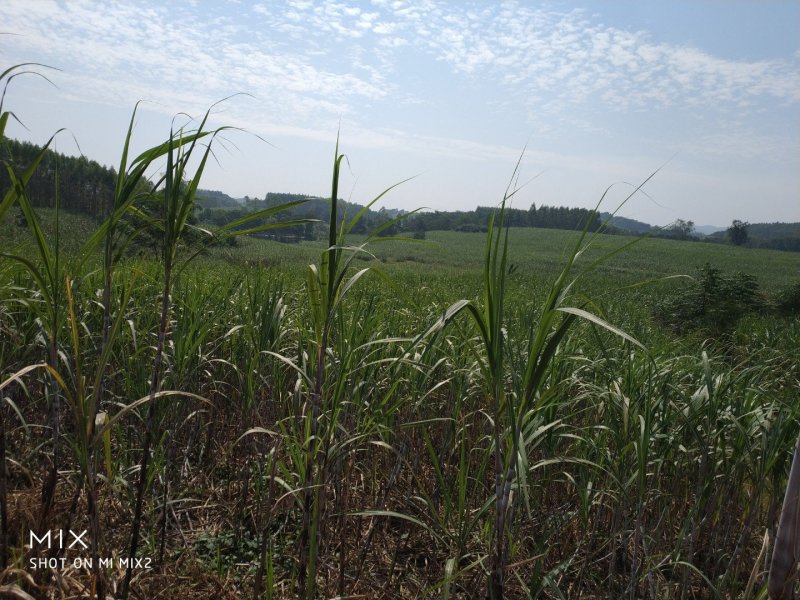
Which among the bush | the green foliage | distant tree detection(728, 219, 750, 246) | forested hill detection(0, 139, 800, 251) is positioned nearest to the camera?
forested hill detection(0, 139, 800, 251)

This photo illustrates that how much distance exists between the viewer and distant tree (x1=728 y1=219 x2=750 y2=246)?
259 ft

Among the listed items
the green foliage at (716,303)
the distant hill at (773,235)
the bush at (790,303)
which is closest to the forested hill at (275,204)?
the distant hill at (773,235)

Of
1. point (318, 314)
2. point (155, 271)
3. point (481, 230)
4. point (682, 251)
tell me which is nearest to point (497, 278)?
point (318, 314)

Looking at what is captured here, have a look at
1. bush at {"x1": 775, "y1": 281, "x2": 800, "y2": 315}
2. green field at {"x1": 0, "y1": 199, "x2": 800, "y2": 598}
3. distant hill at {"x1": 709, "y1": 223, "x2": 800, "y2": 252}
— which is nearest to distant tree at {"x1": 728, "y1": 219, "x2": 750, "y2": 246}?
distant hill at {"x1": 709, "y1": 223, "x2": 800, "y2": 252}

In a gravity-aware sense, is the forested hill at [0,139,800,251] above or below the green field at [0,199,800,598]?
above

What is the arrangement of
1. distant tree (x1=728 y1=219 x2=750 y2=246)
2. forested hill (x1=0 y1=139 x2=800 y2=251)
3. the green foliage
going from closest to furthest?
forested hill (x1=0 y1=139 x2=800 y2=251) → the green foliage → distant tree (x1=728 y1=219 x2=750 y2=246)

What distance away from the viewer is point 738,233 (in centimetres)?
8075

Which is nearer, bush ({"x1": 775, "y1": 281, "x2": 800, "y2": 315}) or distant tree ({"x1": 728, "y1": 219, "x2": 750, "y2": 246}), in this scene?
bush ({"x1": 775, "y1": 281, "x2": 800, "y2": 315})

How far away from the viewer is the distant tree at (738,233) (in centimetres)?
7904

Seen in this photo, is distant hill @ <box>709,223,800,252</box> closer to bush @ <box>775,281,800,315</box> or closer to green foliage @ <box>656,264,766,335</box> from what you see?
bush @ <box>775,281,800,315</box>

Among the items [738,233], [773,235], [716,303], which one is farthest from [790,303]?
[773,235]

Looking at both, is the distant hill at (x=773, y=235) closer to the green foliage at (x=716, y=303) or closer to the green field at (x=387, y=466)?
the green foliage at (x=716, y=303)

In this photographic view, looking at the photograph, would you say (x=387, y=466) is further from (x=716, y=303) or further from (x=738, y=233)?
(x=738, y=233)

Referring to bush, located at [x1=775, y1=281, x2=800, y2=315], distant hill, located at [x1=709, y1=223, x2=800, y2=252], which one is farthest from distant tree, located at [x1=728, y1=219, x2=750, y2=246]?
bush, located at [x1=775, y1=281, x2=800, y2=315]
